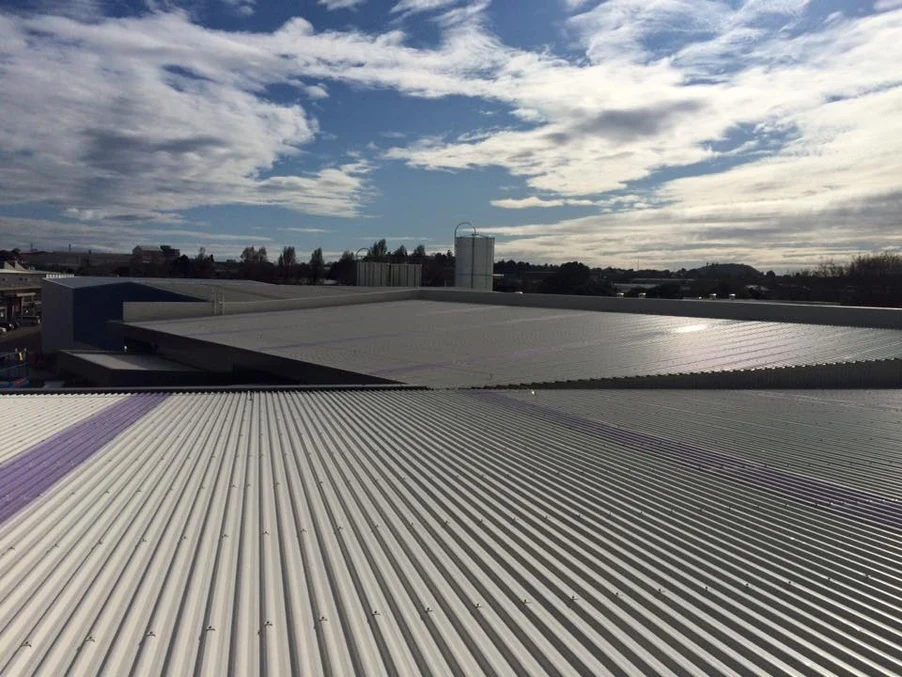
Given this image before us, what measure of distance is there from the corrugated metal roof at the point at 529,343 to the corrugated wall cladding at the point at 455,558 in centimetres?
613

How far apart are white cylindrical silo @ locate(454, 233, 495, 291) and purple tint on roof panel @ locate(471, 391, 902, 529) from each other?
3376 centimetres

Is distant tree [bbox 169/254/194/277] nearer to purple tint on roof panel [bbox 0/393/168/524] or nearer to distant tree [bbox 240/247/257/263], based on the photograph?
distant tree [bbox 240/247/257/263]

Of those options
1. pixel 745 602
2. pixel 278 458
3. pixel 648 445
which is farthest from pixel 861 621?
pixel 278 458

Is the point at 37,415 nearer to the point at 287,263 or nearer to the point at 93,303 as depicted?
the point at 93,303

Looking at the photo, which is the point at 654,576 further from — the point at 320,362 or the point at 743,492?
the point at 320,362

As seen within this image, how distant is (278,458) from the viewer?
7.27 meters

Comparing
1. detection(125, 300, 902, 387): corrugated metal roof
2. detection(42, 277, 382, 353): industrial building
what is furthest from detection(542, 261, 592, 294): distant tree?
detection(125, 300, 902, 387): corrugated metal roof

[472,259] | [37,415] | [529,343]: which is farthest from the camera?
[472,259]

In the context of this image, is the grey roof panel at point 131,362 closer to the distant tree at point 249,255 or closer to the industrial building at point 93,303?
the industrial building at point 93,303

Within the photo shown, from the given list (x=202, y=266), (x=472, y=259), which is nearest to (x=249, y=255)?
(x=202, y=266)

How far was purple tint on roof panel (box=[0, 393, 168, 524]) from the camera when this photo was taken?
19.0 ft

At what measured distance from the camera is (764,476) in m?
7.01

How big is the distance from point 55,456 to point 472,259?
36880 millimetres

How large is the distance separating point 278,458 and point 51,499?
214 centimetres
